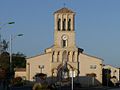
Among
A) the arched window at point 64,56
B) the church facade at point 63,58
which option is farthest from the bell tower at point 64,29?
the arched window at point 64,56

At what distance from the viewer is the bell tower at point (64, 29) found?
365 ft

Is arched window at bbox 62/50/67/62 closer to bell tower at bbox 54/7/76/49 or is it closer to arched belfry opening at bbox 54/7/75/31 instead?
bell tower at bbox 54/7/76/49

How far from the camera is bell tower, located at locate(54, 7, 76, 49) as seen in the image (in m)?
111

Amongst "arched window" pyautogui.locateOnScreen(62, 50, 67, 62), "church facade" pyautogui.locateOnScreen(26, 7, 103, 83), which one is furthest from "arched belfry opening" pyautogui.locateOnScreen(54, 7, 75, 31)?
"arched window" pyautogui.locateOnScreen(62, 50, 67, 62)

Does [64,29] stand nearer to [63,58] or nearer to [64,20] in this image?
[64,20]

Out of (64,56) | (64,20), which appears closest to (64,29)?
(64,20)

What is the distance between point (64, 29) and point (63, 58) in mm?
6439

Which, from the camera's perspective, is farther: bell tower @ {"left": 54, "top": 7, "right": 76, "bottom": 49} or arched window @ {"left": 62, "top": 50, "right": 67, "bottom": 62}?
bell tower @ {"left": 54, "top": 7, "right": 76, "bottom": 49}

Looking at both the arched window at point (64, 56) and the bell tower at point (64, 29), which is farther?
the bell tower at point (64, 29)

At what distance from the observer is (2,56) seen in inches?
2255

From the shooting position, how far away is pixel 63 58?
11125 cm

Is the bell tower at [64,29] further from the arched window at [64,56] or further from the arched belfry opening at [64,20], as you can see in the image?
the arched window at [64,56]

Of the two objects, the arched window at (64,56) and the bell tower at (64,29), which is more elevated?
the bell tower at (64,29)

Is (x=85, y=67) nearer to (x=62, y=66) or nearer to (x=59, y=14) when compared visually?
(x=62, y=66)
